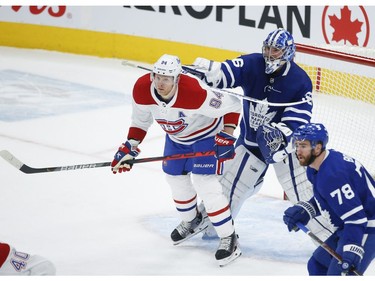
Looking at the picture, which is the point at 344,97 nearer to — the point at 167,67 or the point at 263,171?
the point at 263,171

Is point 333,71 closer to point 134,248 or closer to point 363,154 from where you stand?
point 363,154

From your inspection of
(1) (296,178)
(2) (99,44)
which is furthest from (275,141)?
(2) (99,44)

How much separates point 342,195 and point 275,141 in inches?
38.4

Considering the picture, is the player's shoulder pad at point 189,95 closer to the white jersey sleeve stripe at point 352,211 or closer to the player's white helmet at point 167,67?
the player's white helmet at point 167,67

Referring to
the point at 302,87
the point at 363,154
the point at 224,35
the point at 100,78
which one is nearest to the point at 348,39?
the point at 224,35

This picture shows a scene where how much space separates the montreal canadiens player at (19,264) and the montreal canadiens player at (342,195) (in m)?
1.18

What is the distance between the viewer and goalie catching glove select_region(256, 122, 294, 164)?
4.15 meters

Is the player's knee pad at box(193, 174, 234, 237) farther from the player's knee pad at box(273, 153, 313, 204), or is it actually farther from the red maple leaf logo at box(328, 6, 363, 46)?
the red maple leaf logo at box(328, 6, 363, 46)

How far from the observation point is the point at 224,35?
26.5ft

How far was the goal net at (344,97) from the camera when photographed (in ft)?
17.9

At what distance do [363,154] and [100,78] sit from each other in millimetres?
3449

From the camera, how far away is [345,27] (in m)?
7.21

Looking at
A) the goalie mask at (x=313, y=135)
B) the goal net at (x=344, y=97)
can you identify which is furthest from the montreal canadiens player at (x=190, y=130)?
the goal net at (x=344, y=97)

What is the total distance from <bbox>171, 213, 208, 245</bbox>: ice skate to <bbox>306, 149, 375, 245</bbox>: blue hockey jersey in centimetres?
131
